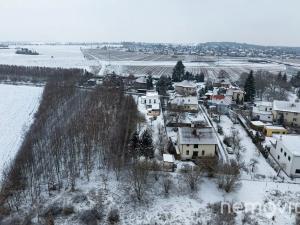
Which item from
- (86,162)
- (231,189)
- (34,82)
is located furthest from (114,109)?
(34,82)

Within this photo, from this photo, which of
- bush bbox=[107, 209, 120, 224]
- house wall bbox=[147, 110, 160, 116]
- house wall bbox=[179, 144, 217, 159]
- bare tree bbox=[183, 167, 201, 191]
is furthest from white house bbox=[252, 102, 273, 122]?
bush bbox=[107, 209, 120, 224]

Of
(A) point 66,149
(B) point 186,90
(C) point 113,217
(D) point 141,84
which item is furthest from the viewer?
(D) point 141,84

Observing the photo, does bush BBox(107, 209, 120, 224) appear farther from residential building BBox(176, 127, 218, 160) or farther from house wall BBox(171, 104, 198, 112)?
house wall BBox(171, 104, 198, 112)

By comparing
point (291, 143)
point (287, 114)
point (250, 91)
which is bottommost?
point (291, 143)

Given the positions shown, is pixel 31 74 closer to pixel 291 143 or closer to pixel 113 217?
pixel 113 217

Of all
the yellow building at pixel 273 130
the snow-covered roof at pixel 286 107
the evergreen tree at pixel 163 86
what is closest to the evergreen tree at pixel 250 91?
the snow-covered roof at pixel 286 107

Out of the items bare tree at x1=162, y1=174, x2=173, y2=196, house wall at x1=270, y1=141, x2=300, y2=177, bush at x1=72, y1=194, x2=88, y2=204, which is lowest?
bush at x1=72, y1=194, x2=88, y2=204

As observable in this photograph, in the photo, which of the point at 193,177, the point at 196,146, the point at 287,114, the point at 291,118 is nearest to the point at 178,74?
the point at 287,114
